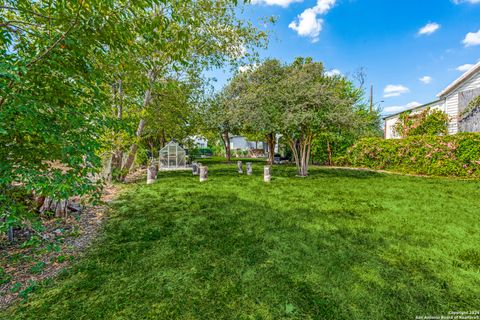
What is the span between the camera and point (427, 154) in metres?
11.9

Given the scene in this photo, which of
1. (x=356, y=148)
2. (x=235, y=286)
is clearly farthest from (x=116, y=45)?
(x=356, y=148)

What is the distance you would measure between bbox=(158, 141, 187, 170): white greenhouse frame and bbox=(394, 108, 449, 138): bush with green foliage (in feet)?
54.8

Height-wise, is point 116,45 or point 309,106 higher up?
point 309,106

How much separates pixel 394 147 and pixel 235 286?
14683 millimetres

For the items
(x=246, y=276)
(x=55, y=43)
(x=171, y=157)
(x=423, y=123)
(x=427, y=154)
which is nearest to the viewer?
(x=55, y=43)

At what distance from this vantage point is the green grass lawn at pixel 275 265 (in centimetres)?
237

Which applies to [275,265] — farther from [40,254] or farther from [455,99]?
[455,99]

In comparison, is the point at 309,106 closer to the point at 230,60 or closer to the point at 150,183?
the point at 230,60

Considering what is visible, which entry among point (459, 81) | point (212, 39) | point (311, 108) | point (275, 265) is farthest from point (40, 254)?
point (459, 81)

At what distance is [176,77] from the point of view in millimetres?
11570

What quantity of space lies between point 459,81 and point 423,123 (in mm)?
2870

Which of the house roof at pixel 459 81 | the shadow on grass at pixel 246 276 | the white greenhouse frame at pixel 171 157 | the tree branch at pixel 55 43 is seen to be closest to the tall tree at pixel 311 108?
the shadow on grass at pixel 246 276

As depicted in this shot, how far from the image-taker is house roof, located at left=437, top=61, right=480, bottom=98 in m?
11.9

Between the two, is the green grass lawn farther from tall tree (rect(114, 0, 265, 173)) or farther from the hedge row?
the hedge row
